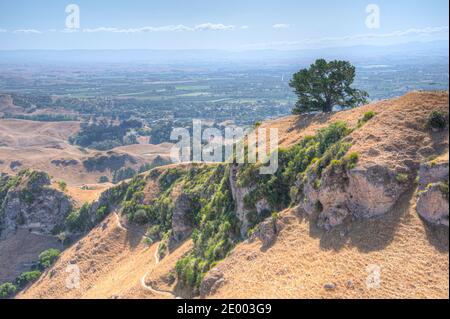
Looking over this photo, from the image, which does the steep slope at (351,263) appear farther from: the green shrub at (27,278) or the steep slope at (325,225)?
the green shrub at (27,278)

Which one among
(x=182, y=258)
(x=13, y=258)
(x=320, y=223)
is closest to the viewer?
(x=320, y=223)

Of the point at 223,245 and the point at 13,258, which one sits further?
the point at 13,258

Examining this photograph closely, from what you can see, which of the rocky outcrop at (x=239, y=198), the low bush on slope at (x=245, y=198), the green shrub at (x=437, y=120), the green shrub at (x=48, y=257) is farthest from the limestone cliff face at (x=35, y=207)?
the green shrub at (x=437, y=120)

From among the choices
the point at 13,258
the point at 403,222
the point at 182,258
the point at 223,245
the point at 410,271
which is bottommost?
the point at 13,258

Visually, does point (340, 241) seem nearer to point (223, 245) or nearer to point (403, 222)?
point (403, 222)

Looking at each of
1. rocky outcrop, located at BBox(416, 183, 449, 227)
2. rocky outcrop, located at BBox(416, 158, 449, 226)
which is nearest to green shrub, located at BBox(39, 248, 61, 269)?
rocky outcrop, located at BBox(416, 158, 449, 226)

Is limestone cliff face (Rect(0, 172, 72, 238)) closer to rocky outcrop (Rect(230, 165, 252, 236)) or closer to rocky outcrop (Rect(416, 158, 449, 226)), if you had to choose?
rocky outcrop (Rect(230, 165, 252, 236))

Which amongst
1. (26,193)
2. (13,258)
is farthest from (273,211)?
(26,193)
